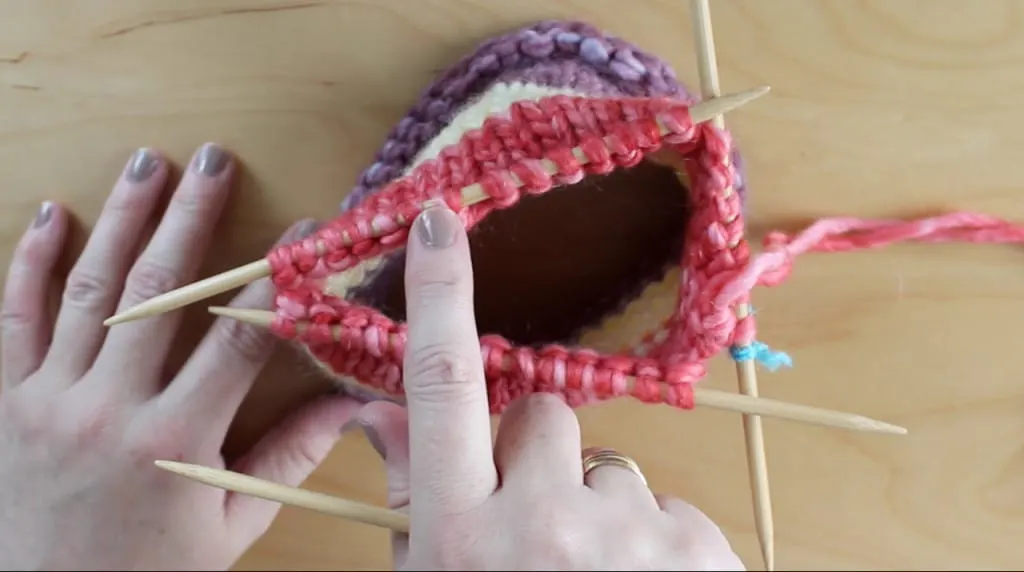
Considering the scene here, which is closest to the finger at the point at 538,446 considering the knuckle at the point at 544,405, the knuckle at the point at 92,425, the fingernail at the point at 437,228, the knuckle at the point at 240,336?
the knuckle at the point at 544,405

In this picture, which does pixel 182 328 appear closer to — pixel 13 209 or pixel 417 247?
pixel 13 209

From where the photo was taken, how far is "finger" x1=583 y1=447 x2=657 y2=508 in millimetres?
505

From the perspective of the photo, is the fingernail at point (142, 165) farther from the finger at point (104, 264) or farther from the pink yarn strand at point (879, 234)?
the pink yarn strand at point (879, 234)

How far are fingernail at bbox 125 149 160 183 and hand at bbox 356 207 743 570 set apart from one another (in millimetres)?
246

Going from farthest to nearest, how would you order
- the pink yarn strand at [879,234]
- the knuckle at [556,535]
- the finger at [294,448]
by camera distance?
the finger at [294,448]
the pink yarn strand at [879,234]
the knuckle at [556,535]

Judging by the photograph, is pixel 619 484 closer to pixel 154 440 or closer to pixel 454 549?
pixel 454 549

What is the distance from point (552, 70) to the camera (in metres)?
0.55

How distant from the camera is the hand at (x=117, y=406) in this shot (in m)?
0.64

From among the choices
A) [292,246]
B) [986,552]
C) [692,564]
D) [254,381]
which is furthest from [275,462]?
[986,552]

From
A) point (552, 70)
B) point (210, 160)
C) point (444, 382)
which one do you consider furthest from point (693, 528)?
point (210, 160)

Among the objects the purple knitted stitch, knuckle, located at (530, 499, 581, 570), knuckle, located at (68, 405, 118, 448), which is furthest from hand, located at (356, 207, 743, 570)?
knuckle, located at (68, 405, 118, 448)

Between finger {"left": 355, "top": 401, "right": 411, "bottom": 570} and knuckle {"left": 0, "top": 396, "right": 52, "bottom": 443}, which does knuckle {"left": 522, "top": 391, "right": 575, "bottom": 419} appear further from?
knuckle {"left": 0, "top": 396, "right": 52, "bottom": 443}

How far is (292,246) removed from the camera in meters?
0.53

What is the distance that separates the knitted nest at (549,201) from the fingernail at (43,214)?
23 cm
